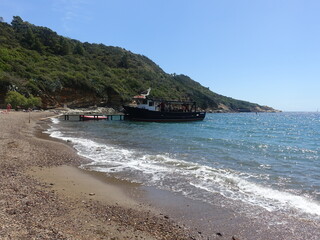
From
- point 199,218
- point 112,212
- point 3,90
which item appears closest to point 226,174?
point 199,218

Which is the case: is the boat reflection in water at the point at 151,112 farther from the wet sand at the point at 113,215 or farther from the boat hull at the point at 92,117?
the wet sand at the point at 113,215

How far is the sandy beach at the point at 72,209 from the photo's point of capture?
4492 mm

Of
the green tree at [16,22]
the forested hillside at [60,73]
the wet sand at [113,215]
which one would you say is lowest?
the wet sand at [113,215]

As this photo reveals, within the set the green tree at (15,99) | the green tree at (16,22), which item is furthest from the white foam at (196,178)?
the green tree at (16,22)

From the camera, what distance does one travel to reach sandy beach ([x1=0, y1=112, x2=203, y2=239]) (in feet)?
14.7

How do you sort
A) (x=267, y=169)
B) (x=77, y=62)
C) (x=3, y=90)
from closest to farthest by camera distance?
(x=267, y=169)
(x=3, y=90)
(x=77, y=62)

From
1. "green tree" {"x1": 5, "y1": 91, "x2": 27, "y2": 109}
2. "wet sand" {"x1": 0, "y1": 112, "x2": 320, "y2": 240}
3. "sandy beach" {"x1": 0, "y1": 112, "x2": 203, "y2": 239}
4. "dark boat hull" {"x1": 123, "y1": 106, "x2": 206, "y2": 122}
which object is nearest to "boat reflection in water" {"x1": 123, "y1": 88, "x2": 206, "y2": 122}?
"dark boat hull" {"x1": 123, "y1": 106, "x2": 206, "y2": 122}

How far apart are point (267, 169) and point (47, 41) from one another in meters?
95.7

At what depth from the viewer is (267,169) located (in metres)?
11.8

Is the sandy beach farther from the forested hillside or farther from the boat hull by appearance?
the forested hillside

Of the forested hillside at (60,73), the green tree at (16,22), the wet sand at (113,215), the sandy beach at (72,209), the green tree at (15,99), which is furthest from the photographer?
the green tree at (16,22)

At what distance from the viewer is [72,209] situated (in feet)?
18.7

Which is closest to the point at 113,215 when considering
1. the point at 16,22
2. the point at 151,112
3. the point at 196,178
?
the point at 196,178

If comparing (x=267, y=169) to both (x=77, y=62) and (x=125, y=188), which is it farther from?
(x=77, y=62)
